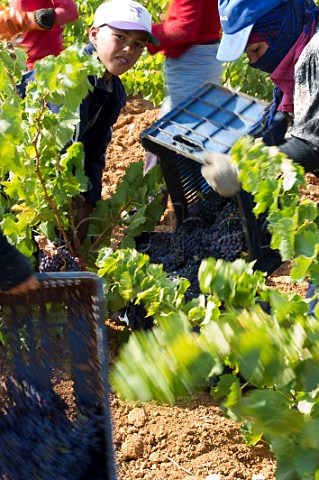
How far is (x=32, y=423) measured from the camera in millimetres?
2207

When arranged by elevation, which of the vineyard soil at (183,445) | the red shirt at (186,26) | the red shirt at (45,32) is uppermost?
the red shirt at (45,32)

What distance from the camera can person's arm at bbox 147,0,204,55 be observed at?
4.12m

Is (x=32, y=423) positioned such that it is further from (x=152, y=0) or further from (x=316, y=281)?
(x=152, y=0)

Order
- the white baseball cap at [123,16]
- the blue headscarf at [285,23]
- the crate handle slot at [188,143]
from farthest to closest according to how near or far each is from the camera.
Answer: the white baseball cap at [123,16] < the crate handle slot at [188,143] < the blue headscarf at [285,23]

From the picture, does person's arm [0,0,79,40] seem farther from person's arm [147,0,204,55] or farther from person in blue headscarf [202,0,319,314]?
person in blue headscarf [202,0,319,314]

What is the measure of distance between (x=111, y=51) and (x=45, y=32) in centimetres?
121

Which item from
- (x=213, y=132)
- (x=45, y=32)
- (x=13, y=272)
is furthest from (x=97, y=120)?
(x=13, y=272)

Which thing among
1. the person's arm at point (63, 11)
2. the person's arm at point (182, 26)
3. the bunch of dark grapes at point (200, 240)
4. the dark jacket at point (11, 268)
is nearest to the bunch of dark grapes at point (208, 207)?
the bunch of dark grapes at point (200, 240)

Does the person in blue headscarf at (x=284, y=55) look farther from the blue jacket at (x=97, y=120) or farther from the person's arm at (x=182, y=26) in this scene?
the person's arm at (x=182, y=26)

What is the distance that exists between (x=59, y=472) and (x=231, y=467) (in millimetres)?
888

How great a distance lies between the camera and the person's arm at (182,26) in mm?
4117

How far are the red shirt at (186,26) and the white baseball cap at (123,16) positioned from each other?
2.36 feet

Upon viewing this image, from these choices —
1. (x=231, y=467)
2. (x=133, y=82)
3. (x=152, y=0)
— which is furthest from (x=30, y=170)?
(x=152, y=0)

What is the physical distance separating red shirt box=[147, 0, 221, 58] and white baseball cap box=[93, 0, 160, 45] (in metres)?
0.72
